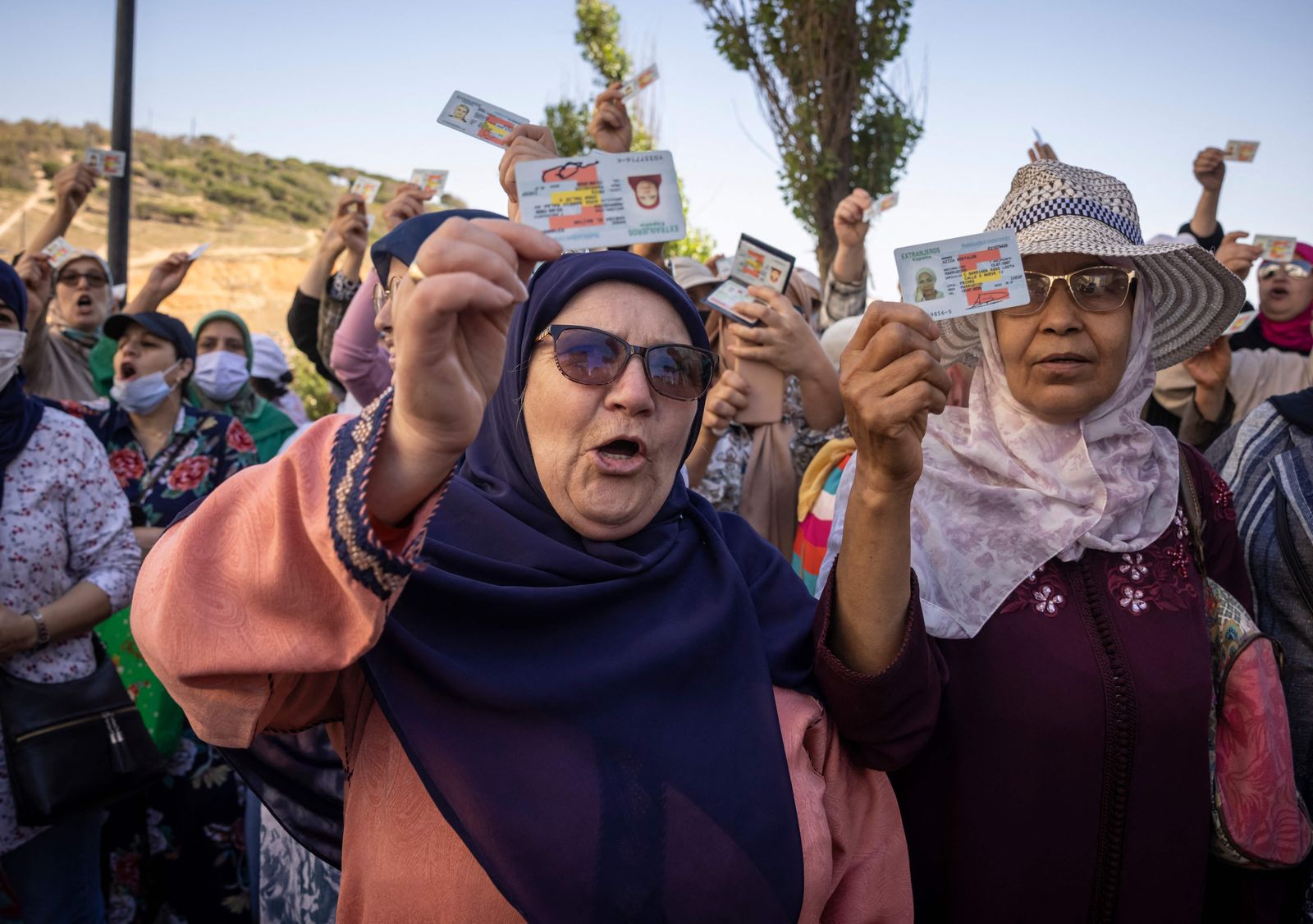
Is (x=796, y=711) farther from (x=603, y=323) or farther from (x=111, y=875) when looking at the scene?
(x=111, y=875)

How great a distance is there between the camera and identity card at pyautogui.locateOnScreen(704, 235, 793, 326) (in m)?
3.10

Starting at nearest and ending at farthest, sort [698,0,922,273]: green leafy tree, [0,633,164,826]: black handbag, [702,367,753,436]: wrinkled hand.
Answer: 1. [0,633,164,826]: black handbag
2. [702,367,753,436]: wrinkled hand
3. [698,0,922,273]: green leafy tree

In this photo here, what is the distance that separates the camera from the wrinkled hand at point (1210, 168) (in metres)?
5.26

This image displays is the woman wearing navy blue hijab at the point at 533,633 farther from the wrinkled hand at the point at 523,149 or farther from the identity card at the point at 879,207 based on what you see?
the identity card at the point at 879,207

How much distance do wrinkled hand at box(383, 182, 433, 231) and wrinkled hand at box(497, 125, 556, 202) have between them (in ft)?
6.59

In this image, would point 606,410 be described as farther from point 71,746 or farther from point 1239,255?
point 1239,255

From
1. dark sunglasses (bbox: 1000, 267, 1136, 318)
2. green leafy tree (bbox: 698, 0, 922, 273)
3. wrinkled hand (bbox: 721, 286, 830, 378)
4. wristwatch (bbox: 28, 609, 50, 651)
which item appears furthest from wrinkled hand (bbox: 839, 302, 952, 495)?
green leafy tree (bbox: 698, 0, 922, 273)

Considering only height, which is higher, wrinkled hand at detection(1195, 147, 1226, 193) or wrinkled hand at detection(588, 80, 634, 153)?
A: wrinkled hand at detection(1195, 147, 1226, 193)

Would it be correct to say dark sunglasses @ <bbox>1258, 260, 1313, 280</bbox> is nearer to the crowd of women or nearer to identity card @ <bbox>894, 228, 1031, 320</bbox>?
the crowd of women

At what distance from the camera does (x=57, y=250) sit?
17.6ft

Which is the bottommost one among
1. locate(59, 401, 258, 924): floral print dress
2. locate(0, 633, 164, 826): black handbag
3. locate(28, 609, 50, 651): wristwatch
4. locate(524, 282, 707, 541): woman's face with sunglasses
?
locate(59, 401, 258, 924): floral print dress

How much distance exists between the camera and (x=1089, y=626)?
210 cm

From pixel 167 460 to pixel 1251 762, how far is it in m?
4.21

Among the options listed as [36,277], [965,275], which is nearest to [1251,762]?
[965,275]
